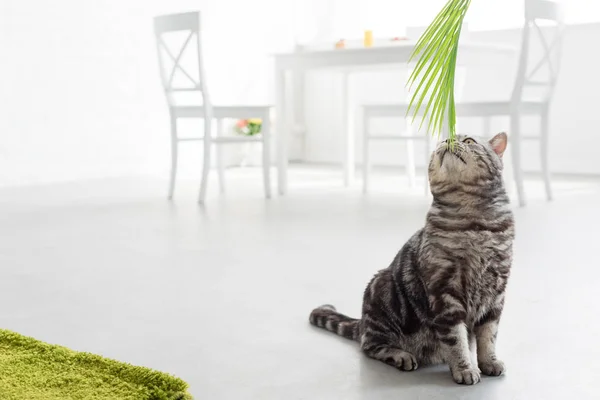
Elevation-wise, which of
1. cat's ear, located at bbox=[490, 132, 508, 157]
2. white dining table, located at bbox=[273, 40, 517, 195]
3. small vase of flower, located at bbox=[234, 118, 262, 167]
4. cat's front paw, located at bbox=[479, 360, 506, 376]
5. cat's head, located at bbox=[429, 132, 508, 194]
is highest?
white dining table, located at bbox=[273, 40, 517, 195]

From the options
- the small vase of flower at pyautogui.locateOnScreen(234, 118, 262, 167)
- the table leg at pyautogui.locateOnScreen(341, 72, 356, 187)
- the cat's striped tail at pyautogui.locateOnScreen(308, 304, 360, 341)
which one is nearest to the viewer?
the cat's striped tail at pyautogui.locateOnScreen(308, 304, 360, 341)

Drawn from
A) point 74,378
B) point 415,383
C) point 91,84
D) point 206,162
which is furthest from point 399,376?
point 91,84

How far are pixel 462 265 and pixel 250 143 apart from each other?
5.05m

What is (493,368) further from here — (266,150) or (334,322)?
(266,150)

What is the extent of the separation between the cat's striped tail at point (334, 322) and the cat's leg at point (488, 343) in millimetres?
286

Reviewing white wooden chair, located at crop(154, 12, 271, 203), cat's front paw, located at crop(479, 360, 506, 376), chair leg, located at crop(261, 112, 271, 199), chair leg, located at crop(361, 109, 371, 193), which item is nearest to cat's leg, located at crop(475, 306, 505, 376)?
cat's front paw, located at crop(479, 360, 506, 376)

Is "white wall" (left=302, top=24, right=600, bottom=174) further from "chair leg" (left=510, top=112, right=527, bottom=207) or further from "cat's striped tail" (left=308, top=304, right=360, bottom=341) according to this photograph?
"cat's striped tail" (left=308, top=304, right=360, bottom=341)

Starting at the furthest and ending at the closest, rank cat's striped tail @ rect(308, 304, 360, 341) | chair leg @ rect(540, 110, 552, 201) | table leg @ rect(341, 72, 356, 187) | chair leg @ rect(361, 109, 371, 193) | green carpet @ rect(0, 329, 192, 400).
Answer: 1. table leg @ rect(341, 72, 356, 187)
2. chair leg @ rect(361, 109, 371, 193)
3. chair leg @ rect(540, 110, 552, 201)
4. cat's striped tail @ rect(308, 304, 360, 341)
5. green carpet @ rect(0, 329, 192, 400)

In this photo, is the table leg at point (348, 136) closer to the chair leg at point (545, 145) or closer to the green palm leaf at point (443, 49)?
the chair leg at point (545, 145)

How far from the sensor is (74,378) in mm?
1275

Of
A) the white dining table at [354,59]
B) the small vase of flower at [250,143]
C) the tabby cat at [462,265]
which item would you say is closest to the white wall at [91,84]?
the small vase of flower at [250,143]

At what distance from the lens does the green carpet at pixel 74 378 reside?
1205 millimetres

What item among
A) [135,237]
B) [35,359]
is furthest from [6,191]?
[35,359]

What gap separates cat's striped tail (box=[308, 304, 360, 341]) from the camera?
1587 millimetres
